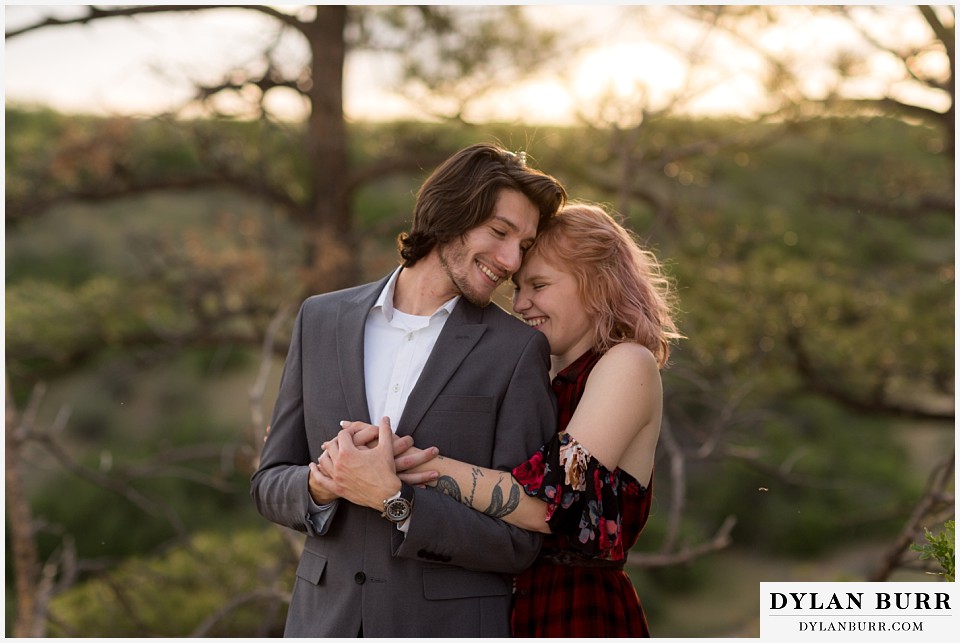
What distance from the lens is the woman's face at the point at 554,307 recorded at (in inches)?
86.5

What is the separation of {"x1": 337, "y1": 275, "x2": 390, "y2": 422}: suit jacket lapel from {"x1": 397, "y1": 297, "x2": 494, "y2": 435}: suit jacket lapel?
93mm

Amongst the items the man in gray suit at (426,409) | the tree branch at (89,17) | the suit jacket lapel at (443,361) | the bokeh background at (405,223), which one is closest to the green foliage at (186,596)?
the bokeh background at (405,223)

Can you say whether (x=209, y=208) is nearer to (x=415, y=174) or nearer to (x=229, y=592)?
(x=415, y=174)

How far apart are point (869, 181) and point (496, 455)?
5.13m

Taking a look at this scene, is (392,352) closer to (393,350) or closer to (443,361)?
(393,350)

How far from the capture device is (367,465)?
6.19 feet

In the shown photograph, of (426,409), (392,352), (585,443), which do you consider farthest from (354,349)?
(585,443)

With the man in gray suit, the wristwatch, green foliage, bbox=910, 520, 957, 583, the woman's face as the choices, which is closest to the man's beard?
the man in gray suit

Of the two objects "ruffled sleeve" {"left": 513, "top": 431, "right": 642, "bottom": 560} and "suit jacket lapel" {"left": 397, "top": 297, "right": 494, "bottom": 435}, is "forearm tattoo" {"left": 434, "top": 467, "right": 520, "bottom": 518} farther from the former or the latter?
"suit jacket lapel" {"left": 397, "top": 297, "right": 494, "bottom": 435}

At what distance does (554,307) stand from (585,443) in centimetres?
34

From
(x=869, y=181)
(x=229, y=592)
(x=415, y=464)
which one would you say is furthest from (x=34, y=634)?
(x=869, y=181)

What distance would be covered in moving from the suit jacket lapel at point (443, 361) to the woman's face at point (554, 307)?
0.15 metres

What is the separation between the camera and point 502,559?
1927 mm

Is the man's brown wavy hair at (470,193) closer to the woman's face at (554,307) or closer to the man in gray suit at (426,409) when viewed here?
the man in gray suit at (426,409)
